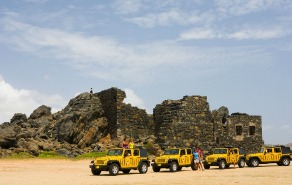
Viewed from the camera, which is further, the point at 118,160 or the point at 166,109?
the point at 166,109

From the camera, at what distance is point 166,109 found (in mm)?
40750

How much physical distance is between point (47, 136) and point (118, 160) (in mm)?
20643

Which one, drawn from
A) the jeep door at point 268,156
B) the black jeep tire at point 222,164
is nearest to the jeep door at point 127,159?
the black jeep tire at point 222,164

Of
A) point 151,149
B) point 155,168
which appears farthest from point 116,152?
point 151,149

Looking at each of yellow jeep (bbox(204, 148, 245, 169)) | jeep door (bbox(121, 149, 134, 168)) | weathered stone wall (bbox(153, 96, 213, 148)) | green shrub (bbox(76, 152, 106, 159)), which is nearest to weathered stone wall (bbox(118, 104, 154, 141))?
weathered stone wall (bbox(153, 96, 213, 148))

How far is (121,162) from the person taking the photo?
80.1 ft

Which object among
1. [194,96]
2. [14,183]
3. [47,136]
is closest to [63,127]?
[47,136]

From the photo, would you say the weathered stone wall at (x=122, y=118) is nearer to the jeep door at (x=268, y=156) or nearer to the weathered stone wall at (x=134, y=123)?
the weathered stone wall at (x=134, y=123)

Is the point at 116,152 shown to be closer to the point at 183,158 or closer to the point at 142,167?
the point at 142,167

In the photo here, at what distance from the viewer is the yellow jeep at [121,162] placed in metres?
24.0

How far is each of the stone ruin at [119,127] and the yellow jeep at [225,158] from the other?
30.1ft

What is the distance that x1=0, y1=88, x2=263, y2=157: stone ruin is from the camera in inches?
1549

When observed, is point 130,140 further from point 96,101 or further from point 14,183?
point 14,183

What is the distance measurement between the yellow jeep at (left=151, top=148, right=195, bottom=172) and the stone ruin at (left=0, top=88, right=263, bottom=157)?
35.9 feet
